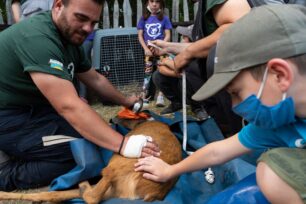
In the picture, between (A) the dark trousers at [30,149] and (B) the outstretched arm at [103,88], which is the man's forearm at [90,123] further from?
(B) the outstretched arm at [103,88]

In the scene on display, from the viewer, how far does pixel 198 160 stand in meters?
1.96

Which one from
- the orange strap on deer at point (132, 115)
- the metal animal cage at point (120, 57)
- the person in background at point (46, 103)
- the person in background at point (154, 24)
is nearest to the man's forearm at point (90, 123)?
the person in background at point (46, 103)

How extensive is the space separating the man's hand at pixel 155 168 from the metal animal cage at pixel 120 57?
318 cm

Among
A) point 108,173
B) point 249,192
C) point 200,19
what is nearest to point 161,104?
point 200,19

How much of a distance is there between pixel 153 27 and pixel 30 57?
3.52m

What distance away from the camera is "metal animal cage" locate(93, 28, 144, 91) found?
5.18 metres

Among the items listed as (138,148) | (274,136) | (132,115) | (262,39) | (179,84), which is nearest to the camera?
(262,39)

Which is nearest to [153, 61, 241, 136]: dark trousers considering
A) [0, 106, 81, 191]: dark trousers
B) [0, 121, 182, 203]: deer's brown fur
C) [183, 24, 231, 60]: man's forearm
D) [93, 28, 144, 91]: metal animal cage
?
[183, 24, 231, 60]: man's forearm

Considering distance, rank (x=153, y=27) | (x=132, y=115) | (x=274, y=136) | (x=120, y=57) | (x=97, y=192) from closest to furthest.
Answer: (x=274, y=136) → (x=97, y=192) → (x=132, y=115) → (x=120, y=57) → (x=153, y=27)

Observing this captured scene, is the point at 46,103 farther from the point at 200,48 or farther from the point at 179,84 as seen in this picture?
the point at 179,84

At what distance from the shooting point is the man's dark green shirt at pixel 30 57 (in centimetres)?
236

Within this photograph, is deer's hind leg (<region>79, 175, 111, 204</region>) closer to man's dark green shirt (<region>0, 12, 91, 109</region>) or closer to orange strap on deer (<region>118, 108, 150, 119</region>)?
man's dark green shirt (<region>0, 12, 91, 109</region>)

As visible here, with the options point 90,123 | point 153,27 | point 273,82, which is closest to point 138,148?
point 90,123

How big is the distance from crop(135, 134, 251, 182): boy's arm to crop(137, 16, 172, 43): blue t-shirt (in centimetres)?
359
